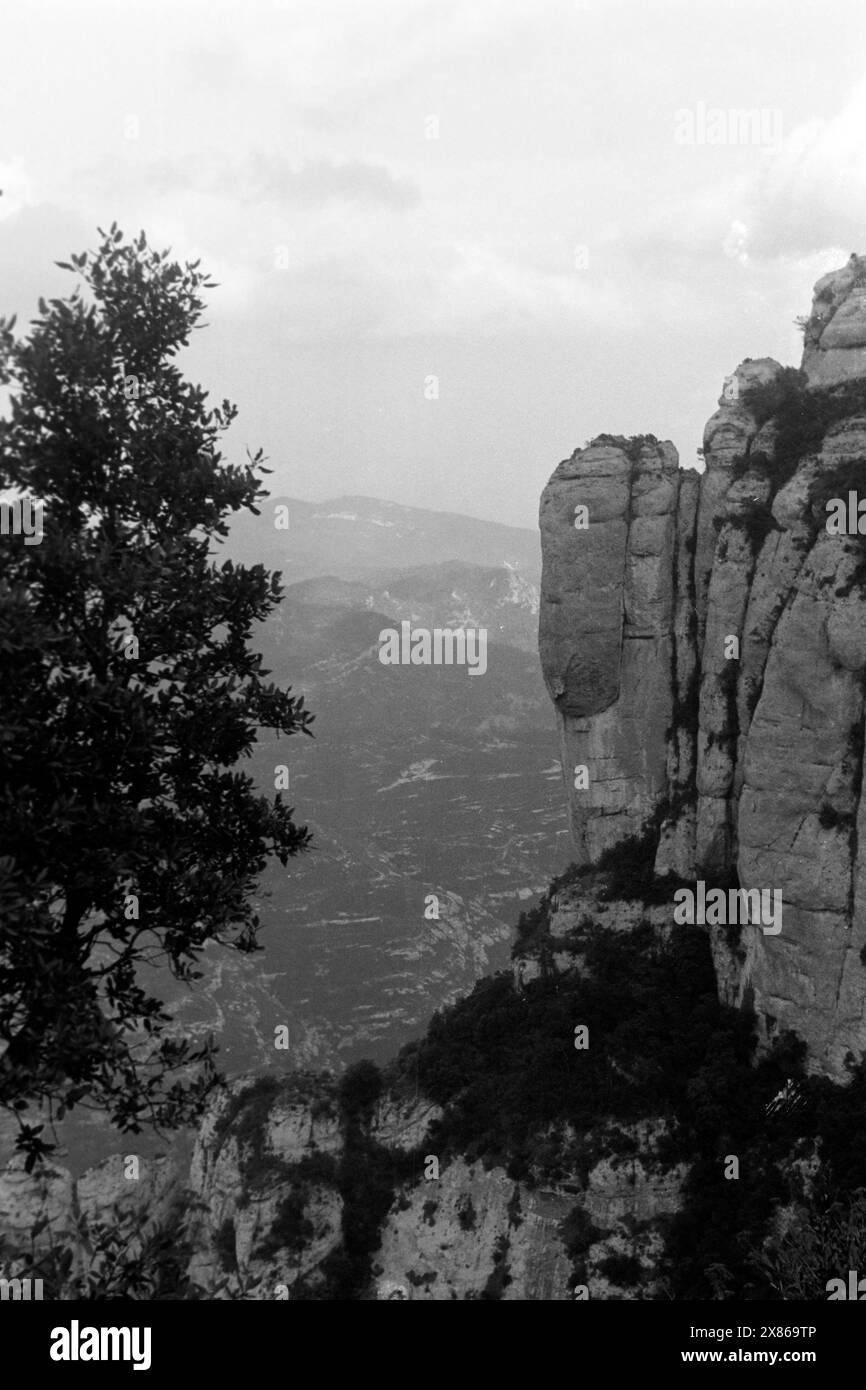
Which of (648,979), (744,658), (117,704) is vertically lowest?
(648,979)

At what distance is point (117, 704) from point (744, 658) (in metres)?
43.0

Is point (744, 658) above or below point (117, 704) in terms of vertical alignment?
above

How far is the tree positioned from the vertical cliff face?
35.5m

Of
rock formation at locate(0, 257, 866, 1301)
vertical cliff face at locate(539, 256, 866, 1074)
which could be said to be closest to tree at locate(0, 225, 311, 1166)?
rock formation at locate(0, 257, 866, 1301)

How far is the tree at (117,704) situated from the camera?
10352 mm

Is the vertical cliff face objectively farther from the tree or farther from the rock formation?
the tree

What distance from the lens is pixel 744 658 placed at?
49.0 metres

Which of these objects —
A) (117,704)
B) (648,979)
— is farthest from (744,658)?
(117,704)

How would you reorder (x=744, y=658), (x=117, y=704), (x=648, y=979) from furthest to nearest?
(x=648, y=979), (x=744, y=658), (x=117, y=704)

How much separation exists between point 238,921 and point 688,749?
48274 millimetres

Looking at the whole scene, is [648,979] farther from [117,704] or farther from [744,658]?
[117,704]

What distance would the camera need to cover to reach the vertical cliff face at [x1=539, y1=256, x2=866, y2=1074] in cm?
4256

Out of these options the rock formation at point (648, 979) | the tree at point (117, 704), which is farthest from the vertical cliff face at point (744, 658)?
the tree at point (117, 704)
